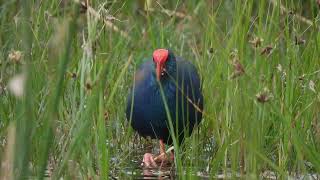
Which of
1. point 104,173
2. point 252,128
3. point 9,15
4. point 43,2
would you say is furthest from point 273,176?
point 9,15

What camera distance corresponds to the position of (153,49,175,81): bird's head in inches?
189

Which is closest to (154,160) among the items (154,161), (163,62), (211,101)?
(154,161)

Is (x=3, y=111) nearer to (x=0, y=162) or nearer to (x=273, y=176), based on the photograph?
(x=273, y=176)

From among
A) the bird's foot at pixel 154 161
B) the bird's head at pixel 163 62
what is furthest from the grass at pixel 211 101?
the bird's head at pixel 163 62

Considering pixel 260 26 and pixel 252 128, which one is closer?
pixel 252 128

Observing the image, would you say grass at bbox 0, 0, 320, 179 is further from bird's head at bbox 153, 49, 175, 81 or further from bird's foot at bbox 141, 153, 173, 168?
bird's head at bbox 153, 49, 175, 81

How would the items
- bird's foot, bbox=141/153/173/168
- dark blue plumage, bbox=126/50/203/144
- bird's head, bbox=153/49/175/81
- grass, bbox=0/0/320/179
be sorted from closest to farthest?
grass, bbox=0/0/320/179
bird's foot, bbox=141/153/173/168
bird's head, bbox=153/49/175/81
dark blue plumage, bbox=126/50/203/144

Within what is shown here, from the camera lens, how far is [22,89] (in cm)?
164

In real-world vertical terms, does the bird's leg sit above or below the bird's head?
below

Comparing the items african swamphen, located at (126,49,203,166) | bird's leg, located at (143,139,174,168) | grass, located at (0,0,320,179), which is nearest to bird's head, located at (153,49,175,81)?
african swamphen, located at (126,49,203,166)

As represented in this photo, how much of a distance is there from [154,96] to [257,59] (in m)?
1.02

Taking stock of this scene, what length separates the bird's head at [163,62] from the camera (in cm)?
480

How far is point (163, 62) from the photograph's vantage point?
15.8 feet

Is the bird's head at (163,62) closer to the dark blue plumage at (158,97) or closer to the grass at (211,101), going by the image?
the dark blue plumage at (158,97)
